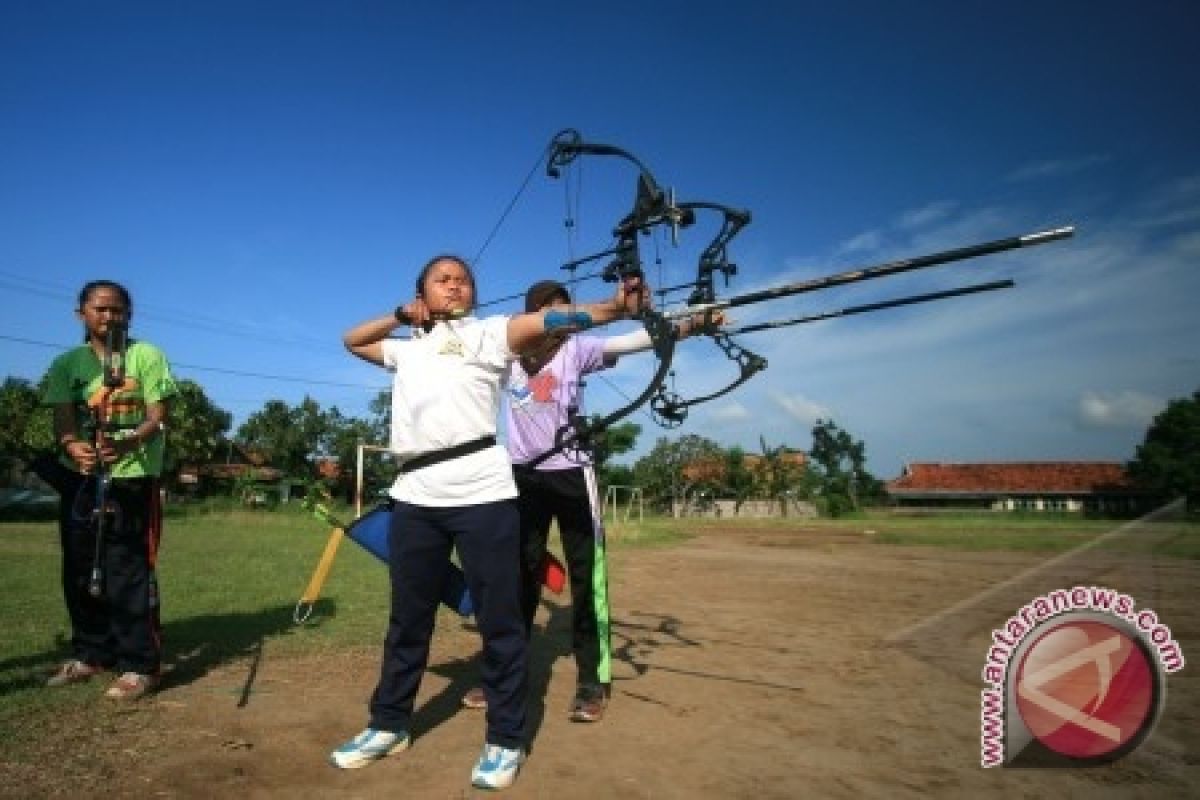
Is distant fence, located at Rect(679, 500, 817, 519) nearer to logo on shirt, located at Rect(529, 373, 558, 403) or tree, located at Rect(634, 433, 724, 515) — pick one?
tree, located at Rect(634, 433, 724, 515)

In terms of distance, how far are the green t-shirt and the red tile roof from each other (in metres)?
84.6

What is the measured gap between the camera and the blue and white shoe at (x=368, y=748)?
11.2ft

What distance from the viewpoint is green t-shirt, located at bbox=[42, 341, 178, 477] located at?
185 inches

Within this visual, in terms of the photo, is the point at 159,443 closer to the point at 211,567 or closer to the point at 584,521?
the point at 584,521

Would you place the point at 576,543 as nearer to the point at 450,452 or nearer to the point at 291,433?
the point at 450,452

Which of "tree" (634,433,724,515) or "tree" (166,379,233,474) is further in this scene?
"tree" (634,433,724,515)

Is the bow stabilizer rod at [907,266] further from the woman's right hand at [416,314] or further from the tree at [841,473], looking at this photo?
the tree at [841,473]

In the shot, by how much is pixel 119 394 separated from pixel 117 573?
1.10 meters

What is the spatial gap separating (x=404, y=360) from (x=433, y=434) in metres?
0.47

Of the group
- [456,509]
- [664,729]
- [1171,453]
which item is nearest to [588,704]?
[664,729]

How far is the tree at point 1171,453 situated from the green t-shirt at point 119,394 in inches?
2814

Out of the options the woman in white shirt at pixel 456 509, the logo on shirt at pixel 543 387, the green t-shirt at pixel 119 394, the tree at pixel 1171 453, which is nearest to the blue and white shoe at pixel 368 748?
the woman in white shirt at pixel 456 509

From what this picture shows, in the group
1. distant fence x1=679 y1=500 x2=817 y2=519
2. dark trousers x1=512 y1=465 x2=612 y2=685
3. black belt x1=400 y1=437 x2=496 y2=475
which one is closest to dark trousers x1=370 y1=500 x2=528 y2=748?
black belt x1=400 y1=437 x2=496 y2=475

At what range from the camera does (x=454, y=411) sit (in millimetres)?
3652
